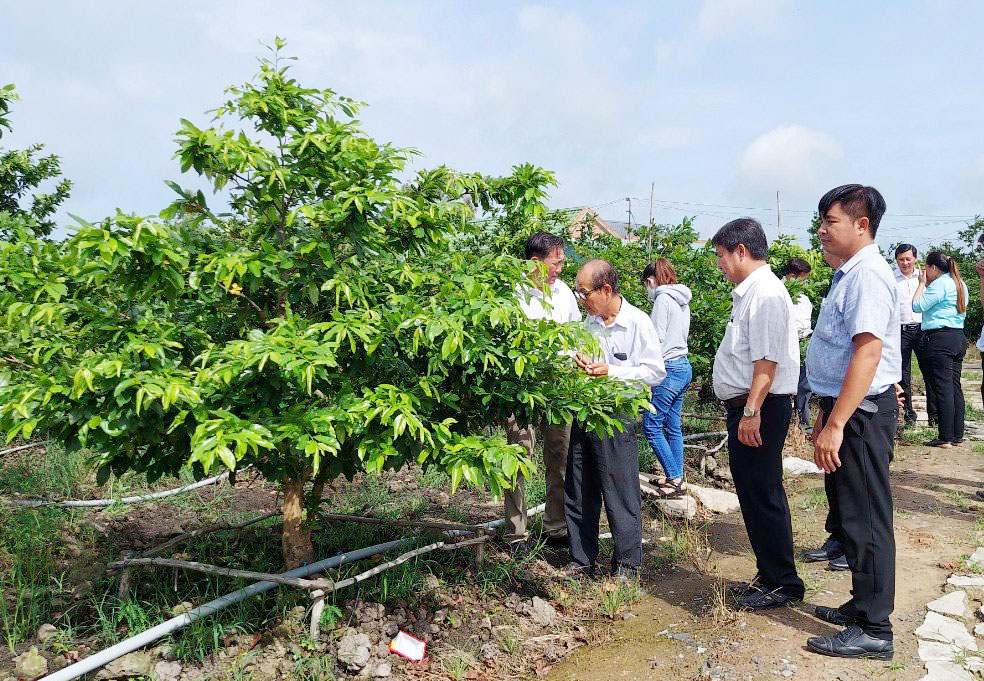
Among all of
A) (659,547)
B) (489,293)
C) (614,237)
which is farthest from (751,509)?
(614,237)

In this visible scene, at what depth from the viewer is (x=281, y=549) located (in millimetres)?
4277

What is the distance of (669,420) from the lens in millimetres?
5758

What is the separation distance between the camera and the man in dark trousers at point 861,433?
313cm

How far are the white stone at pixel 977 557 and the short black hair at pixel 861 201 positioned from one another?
7.67 ft

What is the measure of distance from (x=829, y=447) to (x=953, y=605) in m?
1.36

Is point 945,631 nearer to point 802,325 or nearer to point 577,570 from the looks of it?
point 577,570


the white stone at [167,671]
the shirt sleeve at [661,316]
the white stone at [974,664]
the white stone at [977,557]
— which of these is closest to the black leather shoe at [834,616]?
the white stone at [974,664]

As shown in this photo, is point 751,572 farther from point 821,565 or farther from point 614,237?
point 614,237

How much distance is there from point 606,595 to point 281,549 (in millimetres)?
1883

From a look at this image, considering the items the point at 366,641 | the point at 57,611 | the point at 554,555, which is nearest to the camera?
the point at 366,641

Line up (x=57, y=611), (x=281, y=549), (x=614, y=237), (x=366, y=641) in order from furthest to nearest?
(x=614, y=237), (x=281, y=549), (x=57, y=611), (x=366, y=641)

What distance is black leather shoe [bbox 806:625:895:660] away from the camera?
3.17m

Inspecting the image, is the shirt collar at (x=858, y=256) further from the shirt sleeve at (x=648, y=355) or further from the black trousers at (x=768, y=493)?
the shirt sleeve at (x=648, y=355)

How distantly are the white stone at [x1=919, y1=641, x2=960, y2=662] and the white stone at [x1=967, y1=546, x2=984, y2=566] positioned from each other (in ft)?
4.07
